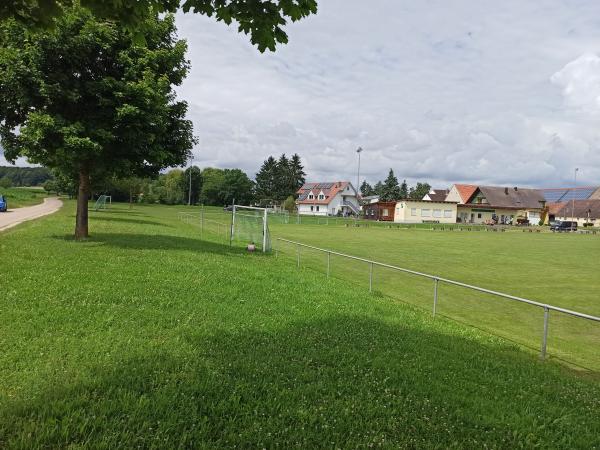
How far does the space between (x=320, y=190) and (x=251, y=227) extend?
293 feet

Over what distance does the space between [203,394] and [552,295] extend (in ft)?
45.7

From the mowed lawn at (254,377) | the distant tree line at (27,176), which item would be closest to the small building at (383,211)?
the mowed lawn at (254,377)

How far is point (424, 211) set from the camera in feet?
275

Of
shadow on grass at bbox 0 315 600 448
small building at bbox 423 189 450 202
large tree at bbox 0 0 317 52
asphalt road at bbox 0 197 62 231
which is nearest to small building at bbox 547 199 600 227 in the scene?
small building at bbox 423 189 450 202

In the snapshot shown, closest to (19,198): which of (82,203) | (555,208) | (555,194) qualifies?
(82,203)

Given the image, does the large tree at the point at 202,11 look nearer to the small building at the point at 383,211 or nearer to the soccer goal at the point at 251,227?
the soccer goal at the point at 251,227

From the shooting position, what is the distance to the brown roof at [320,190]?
4272 inches

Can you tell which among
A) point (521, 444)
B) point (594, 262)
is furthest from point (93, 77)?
point (594, 262)

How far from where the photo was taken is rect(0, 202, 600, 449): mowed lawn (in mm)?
3959

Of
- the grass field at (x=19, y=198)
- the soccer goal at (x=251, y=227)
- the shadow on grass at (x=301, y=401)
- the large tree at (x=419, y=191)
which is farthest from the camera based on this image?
the large tree at (x=419, y=191)

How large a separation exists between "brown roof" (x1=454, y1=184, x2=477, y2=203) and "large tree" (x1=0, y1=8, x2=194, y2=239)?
88.9m

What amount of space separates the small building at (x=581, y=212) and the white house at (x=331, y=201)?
44.7m

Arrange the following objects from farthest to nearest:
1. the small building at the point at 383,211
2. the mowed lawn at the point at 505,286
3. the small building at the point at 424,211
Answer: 1. the small building at the point at 383,211
2. the small building at the point at 424,211
3. the mowed lawn at the point at 505,286

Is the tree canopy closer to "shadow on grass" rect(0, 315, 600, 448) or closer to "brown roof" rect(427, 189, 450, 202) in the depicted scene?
"brown roof" rect(427, 189, 450, 202)
